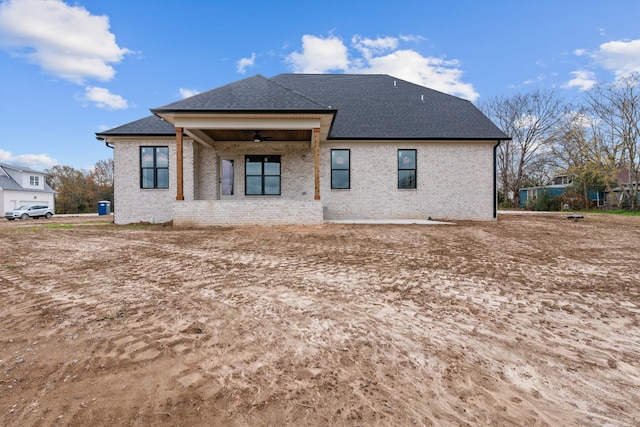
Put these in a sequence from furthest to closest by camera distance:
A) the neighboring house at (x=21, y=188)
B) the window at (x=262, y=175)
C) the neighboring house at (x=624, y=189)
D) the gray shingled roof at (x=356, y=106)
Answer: the neighboring house at (x=21, y=188)
the neighboring house at (x=624, y=189)
the window at (x=262, y=175)
the gray shingled roof at (x=356, y=106)

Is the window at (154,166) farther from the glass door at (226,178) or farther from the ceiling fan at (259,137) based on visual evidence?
the ceiling fan at (259,137)

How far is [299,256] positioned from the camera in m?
6.79

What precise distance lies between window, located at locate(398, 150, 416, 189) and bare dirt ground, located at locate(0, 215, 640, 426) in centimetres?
1002

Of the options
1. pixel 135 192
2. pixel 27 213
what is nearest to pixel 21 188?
pixel 27 213

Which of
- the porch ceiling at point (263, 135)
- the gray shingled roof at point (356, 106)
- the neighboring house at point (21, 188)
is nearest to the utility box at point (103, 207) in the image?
the neighboring house at point (21, 188)

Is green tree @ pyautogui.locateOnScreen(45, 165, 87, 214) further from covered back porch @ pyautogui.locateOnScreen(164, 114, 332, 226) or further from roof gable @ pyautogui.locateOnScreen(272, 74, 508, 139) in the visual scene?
roof gable @ pyautogui.locateOnScreen(272, 74, 508, 139)

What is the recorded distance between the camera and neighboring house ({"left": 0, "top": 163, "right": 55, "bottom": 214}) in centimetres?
2938

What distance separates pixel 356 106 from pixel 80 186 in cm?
4129

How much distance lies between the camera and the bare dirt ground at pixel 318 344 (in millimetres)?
1958

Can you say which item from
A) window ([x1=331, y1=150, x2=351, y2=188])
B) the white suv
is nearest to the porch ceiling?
window ([x1=331, y1=150, x2=351, y2=188])

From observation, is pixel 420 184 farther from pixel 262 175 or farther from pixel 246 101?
pixel 246 101

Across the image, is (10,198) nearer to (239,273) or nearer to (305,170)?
(305,170)

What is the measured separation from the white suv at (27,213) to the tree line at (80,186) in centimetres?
1471

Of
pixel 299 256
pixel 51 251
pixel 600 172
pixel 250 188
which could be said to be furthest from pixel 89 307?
pixel 600 172
